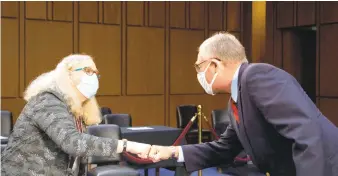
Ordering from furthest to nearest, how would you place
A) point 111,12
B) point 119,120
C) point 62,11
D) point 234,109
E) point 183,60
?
1. point 183,60
2. point 111,12
3. point 62,11
4. point 119,120
5. point 234,109

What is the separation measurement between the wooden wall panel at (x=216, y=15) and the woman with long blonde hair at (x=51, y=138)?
776cm

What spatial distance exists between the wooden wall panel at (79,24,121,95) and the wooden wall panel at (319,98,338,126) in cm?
401

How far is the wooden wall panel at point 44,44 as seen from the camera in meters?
7.72

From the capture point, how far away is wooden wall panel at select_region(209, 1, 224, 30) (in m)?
9.76

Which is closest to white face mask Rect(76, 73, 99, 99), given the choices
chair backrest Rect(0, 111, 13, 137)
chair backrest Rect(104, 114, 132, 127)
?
chair backrest Rect(104, 114, 132, 127)

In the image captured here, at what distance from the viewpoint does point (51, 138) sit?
2.00 metres

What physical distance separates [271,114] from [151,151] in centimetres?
81

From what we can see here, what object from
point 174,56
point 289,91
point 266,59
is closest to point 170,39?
point 174,56

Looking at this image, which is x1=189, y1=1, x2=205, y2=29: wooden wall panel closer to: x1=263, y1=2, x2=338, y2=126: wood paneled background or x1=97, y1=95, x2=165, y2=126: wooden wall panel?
x1=263, y1=2, x2=338, y2=126: wood paneled background

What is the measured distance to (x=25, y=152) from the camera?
2.09 meters

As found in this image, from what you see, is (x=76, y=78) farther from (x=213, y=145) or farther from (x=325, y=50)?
(x=325, y=50)

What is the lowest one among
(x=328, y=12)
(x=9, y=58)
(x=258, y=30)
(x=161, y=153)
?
(x=161, y=153)

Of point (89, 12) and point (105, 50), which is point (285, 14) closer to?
point (105, 50)

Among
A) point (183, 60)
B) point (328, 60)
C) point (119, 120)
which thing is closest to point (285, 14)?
point (328, 60)
